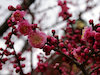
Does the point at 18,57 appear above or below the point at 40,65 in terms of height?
above

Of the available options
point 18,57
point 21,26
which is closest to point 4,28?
point 18,57

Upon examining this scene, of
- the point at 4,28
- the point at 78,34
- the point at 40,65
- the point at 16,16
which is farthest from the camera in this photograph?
the point at 78,34

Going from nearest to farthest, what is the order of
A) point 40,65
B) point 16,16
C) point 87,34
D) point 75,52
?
1. point 16,16
2. point 87,34
3. point 75,52
4. point 40,65

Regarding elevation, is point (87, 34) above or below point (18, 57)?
above

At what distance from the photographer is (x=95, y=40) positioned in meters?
1.36

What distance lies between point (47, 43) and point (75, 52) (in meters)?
0.47

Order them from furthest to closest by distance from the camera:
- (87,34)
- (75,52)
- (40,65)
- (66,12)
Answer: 1. (66,12)
2. (40,65)
3. (75,52)
4. (87,34)

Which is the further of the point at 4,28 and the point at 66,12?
the point at 66,12

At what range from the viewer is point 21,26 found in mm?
1409

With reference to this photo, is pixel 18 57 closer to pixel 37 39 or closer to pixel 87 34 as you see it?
pixel 37 39

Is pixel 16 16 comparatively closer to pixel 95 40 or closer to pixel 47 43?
pixel 47 43

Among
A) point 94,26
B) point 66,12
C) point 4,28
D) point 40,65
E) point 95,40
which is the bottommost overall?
point 40,65

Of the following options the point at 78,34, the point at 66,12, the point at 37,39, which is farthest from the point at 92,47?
the point at 78,34

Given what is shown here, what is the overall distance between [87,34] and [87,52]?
20cm
